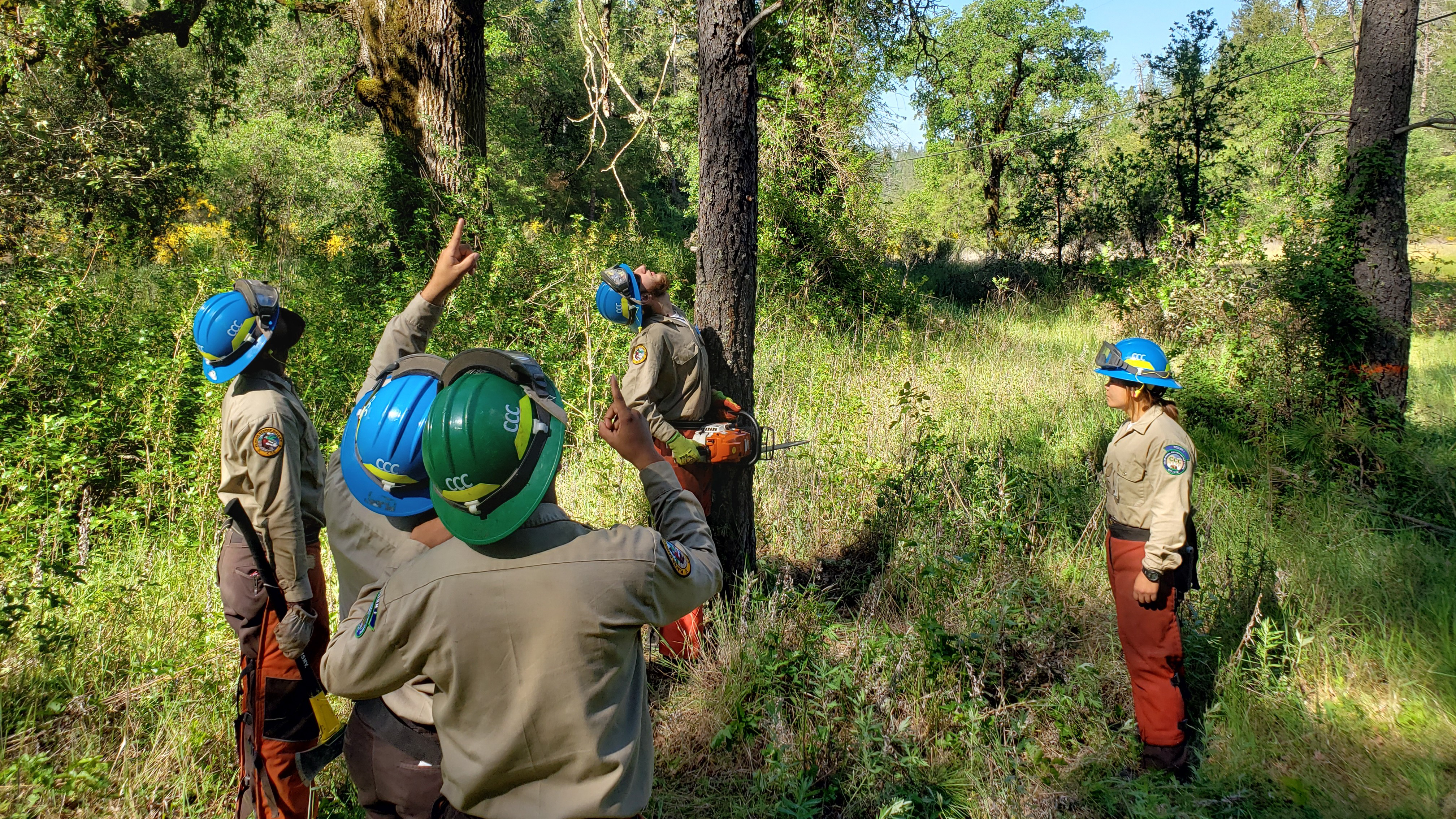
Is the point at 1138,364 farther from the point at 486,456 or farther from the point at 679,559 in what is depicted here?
the point at 486,456

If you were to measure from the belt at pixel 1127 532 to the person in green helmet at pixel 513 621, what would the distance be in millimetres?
2691

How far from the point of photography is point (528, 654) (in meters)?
1.65

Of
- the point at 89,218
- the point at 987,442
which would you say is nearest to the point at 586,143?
the point at 89,218

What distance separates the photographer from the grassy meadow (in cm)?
307

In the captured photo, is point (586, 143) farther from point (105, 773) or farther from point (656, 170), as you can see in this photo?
point (105, 773)

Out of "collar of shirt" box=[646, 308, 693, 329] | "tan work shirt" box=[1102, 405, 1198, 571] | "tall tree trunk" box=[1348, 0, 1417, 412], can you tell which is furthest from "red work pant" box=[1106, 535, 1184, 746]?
"tall tree trunk" box=[1348, 0, 1417, 412]

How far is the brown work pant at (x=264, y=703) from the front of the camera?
275cm

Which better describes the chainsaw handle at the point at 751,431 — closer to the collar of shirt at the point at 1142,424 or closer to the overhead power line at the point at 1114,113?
the collar of shirt at the point at 1142,424

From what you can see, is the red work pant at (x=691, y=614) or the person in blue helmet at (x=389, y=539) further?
the red work pant at (x=691, y=614)

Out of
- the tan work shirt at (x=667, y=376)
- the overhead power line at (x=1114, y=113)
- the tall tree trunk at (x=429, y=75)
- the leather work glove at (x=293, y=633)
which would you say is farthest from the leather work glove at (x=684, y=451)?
the overhead power line at (x=1114, y=113)

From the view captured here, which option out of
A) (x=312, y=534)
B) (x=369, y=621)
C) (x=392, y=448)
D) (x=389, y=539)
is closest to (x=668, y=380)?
(x=312, y=534)

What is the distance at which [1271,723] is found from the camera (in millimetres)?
3580

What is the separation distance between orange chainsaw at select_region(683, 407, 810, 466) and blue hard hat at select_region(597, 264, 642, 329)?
73 centimetres

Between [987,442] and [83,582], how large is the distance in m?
6.01
